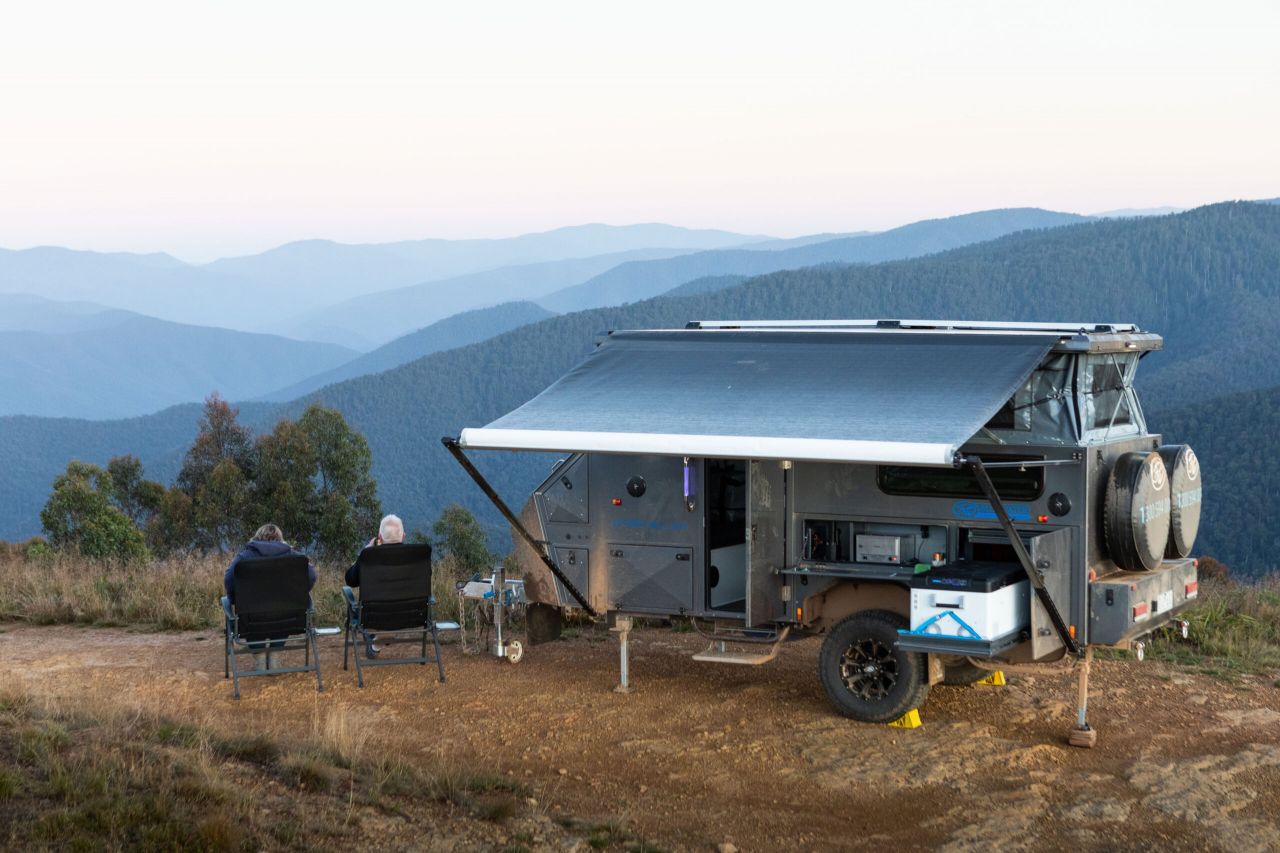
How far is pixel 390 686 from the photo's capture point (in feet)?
31.7

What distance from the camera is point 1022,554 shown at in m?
7.68

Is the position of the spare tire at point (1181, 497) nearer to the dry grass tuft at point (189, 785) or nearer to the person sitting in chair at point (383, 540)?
the dry grass tuft at point (189, 785)

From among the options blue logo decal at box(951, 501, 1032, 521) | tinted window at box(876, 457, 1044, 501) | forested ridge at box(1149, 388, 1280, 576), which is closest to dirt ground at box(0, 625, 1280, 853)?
blue logo decal at box(951, 501, 1032, 521)

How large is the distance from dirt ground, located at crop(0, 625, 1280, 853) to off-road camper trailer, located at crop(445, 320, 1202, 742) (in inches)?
17.4

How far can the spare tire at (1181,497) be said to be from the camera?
29.0 ft

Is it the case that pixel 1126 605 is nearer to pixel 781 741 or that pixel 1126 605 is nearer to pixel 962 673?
pixel 962 673

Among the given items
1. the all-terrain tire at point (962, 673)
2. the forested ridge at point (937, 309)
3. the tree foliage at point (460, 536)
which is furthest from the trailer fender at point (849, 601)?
the forested ridge at point (937, 309)

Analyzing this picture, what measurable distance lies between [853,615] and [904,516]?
69 cm

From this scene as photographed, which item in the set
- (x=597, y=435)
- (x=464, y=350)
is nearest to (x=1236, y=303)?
(x=464, y=350)

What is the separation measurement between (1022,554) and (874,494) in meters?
1.25

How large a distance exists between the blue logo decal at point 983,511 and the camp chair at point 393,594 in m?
3.48

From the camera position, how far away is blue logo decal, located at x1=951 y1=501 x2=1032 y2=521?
328 inches

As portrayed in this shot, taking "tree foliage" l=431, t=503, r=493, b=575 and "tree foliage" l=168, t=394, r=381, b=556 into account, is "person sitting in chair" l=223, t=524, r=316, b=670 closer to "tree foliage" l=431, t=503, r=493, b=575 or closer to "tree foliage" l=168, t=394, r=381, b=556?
"tree foliage" l=431, t=503, r=493, b=575

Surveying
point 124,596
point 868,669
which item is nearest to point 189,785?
point 868,669
